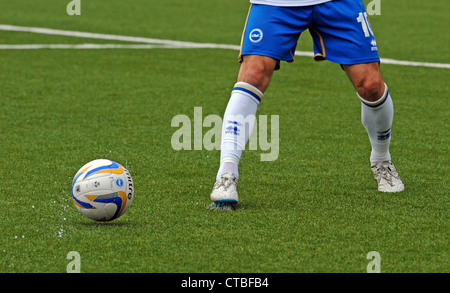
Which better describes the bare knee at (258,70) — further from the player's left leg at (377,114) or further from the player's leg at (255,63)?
the player's left leg at (377,114)

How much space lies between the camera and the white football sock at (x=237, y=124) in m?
5.42

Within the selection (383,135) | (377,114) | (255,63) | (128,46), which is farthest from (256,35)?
(128,46)

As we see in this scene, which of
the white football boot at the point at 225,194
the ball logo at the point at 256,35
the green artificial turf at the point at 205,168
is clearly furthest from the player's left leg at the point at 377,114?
the white football boot at the point at 225,194

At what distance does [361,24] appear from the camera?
18.1ft

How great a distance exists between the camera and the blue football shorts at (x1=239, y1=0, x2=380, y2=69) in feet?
17.8

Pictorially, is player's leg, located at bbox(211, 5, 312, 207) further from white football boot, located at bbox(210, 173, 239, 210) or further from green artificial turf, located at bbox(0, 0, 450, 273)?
green artificial turf, located at bbox(0, 0, 450, 273)

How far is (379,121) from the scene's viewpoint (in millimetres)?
5836

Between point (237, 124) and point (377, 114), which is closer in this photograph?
point (237, 124)

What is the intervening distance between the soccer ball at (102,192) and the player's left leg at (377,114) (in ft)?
5.35

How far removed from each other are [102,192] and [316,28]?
175 centimetres

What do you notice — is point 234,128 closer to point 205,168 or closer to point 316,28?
point 316,28
